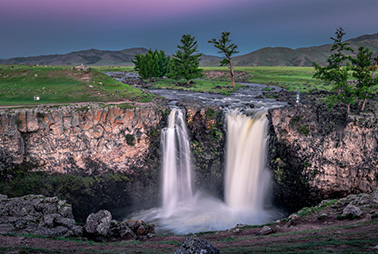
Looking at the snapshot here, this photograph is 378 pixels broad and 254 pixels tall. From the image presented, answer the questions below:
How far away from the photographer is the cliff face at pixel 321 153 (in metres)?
23.7

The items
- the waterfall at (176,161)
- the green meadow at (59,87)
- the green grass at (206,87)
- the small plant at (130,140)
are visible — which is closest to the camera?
the small plant at (130,140)

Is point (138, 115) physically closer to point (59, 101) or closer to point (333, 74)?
point (59, 101)

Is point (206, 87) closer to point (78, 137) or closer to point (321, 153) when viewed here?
point (321, 153)

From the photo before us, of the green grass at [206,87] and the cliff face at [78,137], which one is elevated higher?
the green grass at [206,87]

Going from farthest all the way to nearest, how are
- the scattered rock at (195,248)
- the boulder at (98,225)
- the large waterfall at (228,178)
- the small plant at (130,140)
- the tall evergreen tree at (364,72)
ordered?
the small plant at (130,140)
the large waterfall at (228,178)
the tall evergreen tree at (364,72)
the boulder at (98,225)
the scattered rock at (195,248)

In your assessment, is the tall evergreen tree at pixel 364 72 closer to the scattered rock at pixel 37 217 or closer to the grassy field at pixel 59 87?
the grassy field at pixel 59 87

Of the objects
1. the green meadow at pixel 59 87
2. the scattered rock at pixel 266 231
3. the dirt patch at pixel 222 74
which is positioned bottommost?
the scattered rock at pixel 266 231

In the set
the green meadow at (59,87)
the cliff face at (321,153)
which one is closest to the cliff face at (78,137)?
the green meadow at (59,87)

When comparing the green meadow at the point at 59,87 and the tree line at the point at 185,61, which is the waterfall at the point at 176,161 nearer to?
the green meadow at the point at 59,87

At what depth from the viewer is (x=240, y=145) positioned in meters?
26.9

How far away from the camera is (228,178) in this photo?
28.0 m

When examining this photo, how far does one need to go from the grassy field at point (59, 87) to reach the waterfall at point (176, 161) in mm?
5769

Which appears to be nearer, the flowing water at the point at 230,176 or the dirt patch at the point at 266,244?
the dirt patch at the point at 266,244

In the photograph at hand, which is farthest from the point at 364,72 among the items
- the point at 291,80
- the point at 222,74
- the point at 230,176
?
the point at 222,74
